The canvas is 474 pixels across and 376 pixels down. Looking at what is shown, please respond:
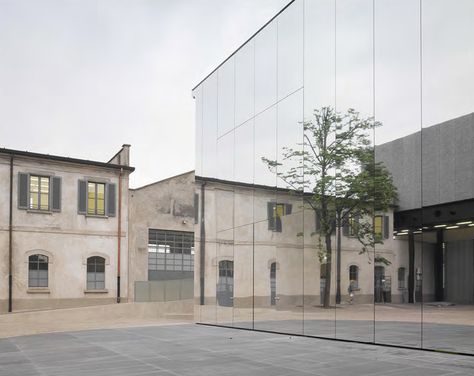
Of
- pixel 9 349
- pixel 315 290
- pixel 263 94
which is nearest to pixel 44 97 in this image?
pixel 263 94

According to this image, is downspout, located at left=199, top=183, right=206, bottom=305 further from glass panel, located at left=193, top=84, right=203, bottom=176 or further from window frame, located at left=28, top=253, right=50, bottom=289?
window frame, located at left=28, top=253, right=50, bottom=289

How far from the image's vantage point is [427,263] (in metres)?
10.8

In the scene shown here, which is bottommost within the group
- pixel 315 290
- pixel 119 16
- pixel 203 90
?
pixel 315 290

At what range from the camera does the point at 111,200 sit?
95.5 feet

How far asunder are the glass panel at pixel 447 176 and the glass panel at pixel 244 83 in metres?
7.60

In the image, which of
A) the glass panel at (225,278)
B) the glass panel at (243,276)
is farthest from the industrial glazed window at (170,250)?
the glass panel at (243,276)

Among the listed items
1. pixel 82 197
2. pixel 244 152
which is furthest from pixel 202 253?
pixel 82 197

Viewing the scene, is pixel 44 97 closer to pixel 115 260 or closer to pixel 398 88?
pixel 115 260

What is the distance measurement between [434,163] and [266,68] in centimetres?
757

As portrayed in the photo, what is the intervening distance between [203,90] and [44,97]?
10366mm

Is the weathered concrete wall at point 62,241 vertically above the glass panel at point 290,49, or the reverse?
the glass panel at point 290,49

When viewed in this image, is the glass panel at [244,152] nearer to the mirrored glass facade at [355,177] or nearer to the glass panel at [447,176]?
the mirrored glass facade at [355,177]

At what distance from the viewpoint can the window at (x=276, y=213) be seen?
15461 millimetres

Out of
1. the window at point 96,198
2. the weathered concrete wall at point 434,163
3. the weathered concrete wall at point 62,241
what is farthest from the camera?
the window at point 96,198
